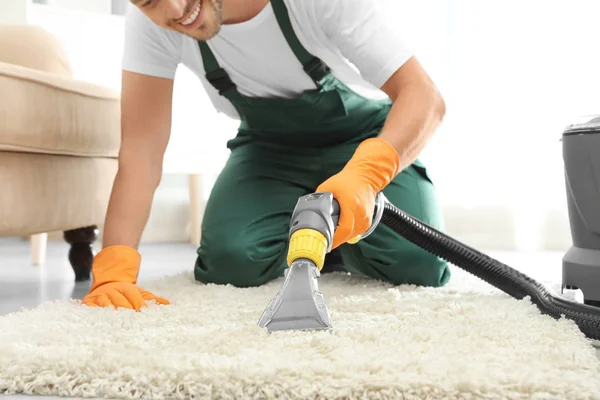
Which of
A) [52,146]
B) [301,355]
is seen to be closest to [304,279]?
[301,355]

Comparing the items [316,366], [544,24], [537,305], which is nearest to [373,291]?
[537,305]

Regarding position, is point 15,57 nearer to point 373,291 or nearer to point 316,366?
point 373,291

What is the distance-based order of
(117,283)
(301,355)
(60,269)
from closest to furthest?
(301,355) → (117,283) → (60,269)

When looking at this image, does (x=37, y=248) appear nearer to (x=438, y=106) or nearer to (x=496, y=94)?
(x=438, y=106)

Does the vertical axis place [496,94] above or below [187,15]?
below

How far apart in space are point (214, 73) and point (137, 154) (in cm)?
21

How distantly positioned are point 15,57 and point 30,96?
485 millimetres

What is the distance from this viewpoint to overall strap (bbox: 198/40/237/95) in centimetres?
128

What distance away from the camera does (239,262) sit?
137 cm

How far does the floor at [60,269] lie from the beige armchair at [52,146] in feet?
0.42

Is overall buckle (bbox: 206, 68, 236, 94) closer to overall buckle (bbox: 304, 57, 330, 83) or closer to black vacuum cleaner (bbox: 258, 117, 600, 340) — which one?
overall buckle (bbox: 304, 57, 330, 83)

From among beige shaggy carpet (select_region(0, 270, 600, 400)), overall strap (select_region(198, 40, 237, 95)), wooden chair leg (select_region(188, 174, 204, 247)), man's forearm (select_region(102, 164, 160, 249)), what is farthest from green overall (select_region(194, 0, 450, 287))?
wooden chair leg (select_region(188, 174, 204, 247))

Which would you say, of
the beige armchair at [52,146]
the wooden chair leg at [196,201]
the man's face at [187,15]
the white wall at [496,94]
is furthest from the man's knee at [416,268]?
the wooden chair leg at [196,201]

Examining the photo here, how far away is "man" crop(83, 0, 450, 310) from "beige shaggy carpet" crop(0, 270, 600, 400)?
15cm
